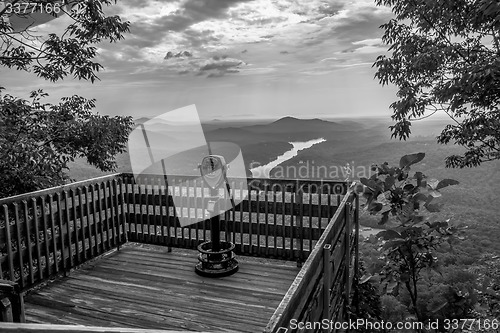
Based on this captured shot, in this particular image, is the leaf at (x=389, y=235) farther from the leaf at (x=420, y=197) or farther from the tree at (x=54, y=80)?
the tree at (x=54, y=80)

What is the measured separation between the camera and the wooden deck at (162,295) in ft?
10.1

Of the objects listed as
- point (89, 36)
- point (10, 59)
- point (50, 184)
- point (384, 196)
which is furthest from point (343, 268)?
point (10, 59)

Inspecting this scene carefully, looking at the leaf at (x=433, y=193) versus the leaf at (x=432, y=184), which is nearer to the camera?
the leaf at (x=433, y=193)

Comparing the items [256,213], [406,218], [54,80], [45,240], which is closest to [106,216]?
[45,240]

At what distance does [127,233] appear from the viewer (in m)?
5.07

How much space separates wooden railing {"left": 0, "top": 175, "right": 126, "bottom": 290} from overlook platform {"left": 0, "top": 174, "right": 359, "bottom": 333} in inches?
0.5

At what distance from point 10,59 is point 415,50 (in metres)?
6.56

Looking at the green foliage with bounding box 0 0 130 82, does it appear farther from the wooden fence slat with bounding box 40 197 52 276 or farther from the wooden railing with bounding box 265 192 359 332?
the wooden railing with bounding box 265 192 359 332

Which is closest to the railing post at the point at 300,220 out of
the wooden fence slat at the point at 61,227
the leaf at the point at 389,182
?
the leaf at the point at 389,182

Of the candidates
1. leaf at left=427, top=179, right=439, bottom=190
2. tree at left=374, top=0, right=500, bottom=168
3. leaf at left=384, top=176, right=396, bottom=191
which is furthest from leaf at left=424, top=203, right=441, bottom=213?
tree at left=374, top=0, right=500, bottom=168

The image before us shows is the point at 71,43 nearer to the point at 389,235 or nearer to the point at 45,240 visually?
the point at 45,240

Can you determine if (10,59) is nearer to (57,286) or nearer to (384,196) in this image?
(57,286)

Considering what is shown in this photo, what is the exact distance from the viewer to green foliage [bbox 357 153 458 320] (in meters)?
2.48

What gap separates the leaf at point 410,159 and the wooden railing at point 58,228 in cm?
352
